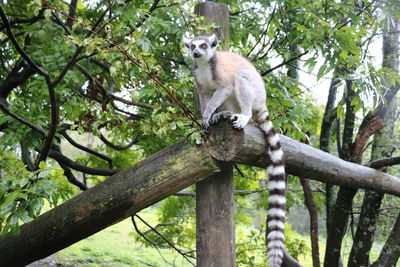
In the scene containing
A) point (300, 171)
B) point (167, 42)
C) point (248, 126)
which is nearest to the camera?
point (248, 126)

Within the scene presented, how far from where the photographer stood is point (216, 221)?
8.57 feet

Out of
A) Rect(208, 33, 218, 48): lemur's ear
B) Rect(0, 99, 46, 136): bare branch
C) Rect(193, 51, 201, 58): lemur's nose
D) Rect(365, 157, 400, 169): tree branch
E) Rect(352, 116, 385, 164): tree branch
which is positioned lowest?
Rect(0, 99, 46, 136): bare branch

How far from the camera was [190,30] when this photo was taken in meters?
3.39

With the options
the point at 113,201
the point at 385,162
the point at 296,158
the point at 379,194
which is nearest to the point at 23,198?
the point at 113,201

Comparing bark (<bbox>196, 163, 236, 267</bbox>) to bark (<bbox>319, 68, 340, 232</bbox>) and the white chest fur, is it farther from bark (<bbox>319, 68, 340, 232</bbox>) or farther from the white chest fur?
bark (<bbox>319, 68, 340, 232</bbox>)

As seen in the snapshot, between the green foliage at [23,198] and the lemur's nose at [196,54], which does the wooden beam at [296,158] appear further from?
the green foliage at [23,198]

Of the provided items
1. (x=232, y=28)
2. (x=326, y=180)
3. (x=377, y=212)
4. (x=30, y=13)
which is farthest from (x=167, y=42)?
(x=377, y=212)

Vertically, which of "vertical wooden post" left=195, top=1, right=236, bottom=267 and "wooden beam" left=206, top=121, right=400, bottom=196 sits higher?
"wooden beam" left=206, top=121, right=400, bottom=196

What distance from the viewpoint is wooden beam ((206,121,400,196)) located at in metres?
2.41

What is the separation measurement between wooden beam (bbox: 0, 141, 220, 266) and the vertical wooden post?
0.62ft

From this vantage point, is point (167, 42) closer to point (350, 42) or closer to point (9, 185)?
point (350, 42)

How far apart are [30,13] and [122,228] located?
8098mm

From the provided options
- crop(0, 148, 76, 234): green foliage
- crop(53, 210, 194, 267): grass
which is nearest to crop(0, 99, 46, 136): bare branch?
crop(0, 148, 76, 234): green foliage

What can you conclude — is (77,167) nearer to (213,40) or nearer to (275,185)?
(213,40)
